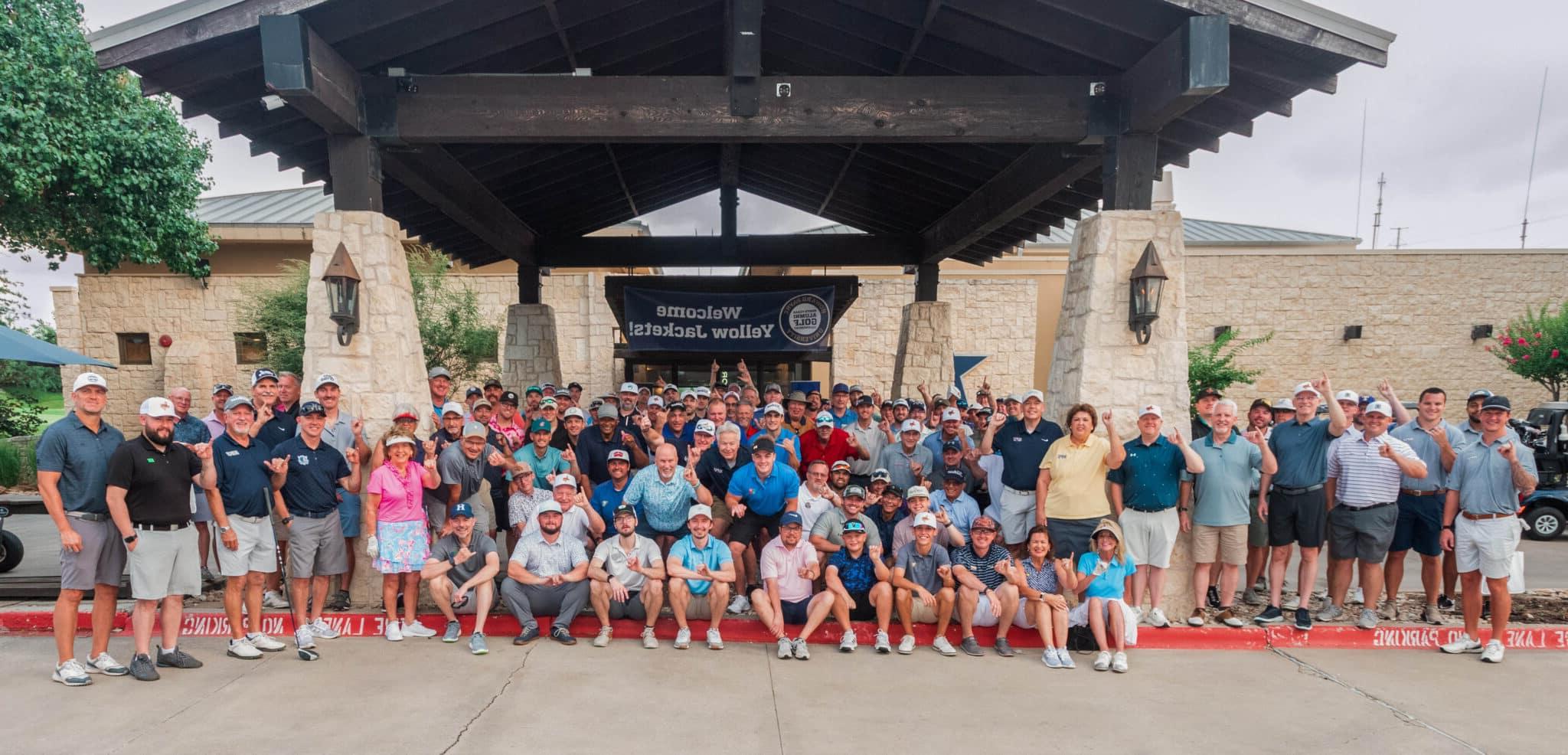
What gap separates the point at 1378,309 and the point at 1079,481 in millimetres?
16930

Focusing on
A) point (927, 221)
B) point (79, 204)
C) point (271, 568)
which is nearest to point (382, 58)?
point (271, 568)

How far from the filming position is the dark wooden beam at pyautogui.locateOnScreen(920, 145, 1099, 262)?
254 inches

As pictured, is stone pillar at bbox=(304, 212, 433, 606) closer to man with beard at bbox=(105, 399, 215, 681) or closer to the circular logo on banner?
man with beard at bbox=(105, 399, 215, 681)

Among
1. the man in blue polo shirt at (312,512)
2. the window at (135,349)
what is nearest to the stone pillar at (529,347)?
the man in blue polo shirt at (312,512)

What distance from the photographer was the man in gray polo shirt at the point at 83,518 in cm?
415

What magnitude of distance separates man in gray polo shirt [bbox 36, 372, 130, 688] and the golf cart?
1410cm

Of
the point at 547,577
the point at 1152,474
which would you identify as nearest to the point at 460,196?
the point at 547,577

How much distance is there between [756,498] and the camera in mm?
5406

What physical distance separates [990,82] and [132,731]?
675 centimetres

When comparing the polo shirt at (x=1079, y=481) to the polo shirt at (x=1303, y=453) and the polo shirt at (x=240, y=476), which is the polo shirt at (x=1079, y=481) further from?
the polo shirt at (x=240, y=476)

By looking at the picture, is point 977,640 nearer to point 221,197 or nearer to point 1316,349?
point 1316,349

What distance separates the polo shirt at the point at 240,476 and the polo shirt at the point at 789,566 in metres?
3.38

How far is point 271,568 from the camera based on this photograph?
4832mm

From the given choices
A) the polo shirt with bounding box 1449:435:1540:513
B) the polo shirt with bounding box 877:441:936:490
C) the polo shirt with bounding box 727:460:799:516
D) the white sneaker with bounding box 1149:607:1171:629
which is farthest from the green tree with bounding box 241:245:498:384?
the polo shirt with bounding box 1449:435:1540:513
